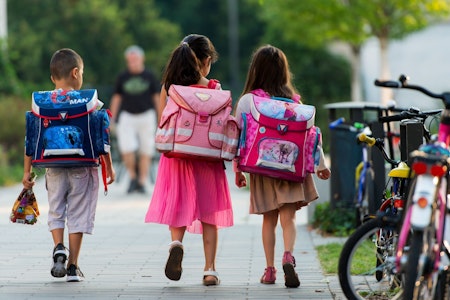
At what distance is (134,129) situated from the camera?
16.5 m

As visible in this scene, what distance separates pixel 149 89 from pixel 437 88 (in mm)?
22498

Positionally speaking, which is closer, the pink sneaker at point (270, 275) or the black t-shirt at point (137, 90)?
the pink sneaker at point (270, 275)

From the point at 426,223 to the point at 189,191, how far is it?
237cm

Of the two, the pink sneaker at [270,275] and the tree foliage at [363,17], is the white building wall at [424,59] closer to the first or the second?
the tree foliage at [363,17]

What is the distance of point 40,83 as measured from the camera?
135 ft

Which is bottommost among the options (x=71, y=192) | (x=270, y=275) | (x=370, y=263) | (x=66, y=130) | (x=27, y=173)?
(x=270, y=275)

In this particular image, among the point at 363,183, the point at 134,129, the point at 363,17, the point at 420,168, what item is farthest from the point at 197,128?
the point at 363,17

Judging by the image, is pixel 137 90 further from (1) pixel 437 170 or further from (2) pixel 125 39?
(2) pixel 125 39

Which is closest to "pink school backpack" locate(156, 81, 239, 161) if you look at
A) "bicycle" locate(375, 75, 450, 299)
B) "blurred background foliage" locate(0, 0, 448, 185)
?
"bicycle" locate(375, 75, 450, 299)

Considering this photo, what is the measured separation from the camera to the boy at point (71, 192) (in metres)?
7.71

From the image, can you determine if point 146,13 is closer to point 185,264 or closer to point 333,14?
point 333,14

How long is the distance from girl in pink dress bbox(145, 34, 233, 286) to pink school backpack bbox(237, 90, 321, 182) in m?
0.27

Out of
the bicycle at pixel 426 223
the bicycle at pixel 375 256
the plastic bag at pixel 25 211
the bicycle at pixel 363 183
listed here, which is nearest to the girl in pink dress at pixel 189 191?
the plastic bag at pixel 25 211

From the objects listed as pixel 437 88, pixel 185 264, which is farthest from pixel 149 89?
pixel 437 88
